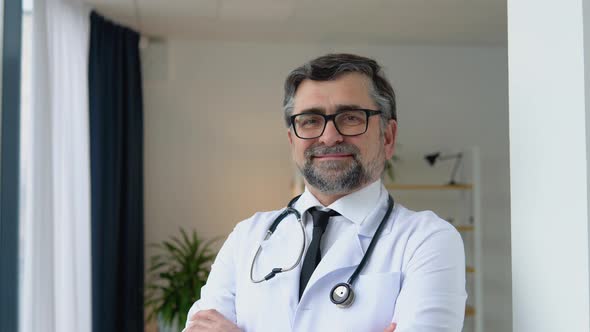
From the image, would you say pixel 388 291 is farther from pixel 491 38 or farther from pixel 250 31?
pixel 491 38

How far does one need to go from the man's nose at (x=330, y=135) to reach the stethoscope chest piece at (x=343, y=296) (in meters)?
0.33

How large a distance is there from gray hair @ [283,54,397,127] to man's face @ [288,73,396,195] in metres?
0.01

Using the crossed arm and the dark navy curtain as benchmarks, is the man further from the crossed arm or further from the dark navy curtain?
the dark navy curtain

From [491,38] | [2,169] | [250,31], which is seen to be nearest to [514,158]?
[2,169]

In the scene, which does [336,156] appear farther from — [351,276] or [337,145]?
[351,276]

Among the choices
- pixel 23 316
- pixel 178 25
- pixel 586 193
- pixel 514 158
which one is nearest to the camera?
pixel 586 193

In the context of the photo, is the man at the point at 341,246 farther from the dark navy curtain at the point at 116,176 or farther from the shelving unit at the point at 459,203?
the shelving unit at the point at 459,203

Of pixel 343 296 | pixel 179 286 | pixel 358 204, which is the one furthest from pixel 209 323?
pixel 179 286

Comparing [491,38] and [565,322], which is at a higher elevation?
[491,38]

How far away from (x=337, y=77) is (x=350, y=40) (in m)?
3.73

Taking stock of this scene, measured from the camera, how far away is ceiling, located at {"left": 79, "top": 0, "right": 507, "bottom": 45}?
406 cm

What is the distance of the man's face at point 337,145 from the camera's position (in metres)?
1.46

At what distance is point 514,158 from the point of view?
1327 millimetres

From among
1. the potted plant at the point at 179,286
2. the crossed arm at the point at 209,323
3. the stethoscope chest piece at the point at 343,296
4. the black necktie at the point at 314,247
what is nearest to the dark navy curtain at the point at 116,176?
the potted plant at the point at 179,286
